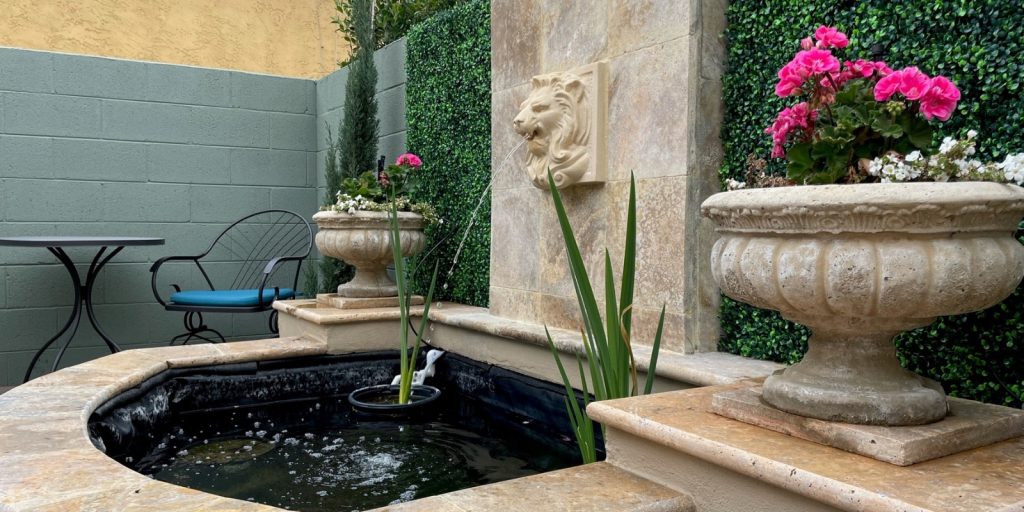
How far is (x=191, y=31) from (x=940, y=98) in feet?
19.4

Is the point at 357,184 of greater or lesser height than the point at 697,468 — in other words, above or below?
above

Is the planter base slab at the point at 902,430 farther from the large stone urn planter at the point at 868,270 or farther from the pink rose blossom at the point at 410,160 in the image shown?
the pink rose blossom at the point at 410,160

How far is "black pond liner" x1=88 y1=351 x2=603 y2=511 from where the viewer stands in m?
1.98

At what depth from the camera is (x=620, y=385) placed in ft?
5.42

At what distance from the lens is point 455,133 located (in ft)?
12.3

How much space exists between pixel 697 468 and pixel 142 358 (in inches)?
84.6

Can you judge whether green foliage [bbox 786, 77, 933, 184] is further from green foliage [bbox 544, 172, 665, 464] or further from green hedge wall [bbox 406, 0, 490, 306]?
green hedge wall [bbox 406, 0, 490, 306]

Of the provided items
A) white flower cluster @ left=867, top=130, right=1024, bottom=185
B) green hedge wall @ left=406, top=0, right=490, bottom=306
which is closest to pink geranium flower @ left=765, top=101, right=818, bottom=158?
white flower cluster @ left=867, top=130, right=1024, bottom=185

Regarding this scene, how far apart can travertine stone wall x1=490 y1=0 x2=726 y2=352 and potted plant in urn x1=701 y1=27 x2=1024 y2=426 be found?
781mm

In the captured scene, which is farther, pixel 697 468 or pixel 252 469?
pixel 252 469

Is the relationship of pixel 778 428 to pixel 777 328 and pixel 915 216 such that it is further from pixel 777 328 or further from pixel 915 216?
pixel 777 328

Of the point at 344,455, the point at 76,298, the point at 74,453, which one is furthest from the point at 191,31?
the point at 74,453

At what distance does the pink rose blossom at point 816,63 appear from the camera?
4.51ft

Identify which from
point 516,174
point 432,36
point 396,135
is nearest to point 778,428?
point 516,174
